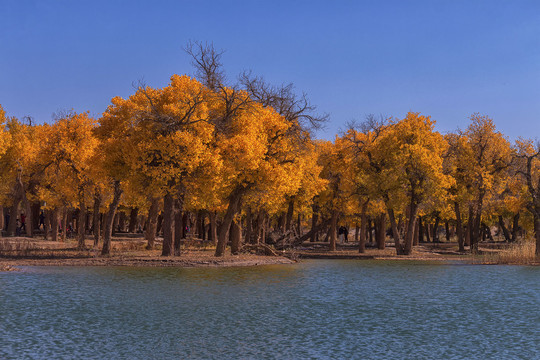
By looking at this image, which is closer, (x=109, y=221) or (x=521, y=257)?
(x=109, y=221)

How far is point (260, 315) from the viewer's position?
25.3 m

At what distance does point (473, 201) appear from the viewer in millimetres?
A: 70562

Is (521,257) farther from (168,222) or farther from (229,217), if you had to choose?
(168,222)

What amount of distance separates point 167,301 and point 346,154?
41193mm

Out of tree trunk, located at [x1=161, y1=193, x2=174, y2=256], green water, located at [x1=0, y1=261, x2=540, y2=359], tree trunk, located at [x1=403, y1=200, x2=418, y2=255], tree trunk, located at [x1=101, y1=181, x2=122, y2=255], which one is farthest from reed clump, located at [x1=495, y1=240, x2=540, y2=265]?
tree trunk, located at [x1=101, y1=181, x2=122, y2=255]

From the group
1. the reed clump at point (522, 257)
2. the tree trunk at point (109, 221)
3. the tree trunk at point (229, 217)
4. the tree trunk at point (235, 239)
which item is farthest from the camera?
the tree trunk at point (235, 239)

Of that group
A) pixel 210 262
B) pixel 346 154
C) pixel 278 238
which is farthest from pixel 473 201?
pixel 210 262

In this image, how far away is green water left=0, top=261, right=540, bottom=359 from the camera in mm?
18750

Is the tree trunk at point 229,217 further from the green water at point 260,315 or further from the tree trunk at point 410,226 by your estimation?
the tree trunk at point 410,226

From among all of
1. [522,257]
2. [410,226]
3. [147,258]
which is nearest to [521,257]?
[522,257]

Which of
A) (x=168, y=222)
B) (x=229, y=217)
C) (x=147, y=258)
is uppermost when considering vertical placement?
(x=229, y=217)

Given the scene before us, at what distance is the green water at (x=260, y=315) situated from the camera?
1875 cm

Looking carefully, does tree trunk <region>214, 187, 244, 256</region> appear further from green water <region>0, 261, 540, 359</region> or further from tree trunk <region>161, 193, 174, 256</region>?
green water <region>0, 261, 540, 359</region>

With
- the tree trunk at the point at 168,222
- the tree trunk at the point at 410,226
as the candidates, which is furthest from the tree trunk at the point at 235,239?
the tree trunk at the point at 410,226
